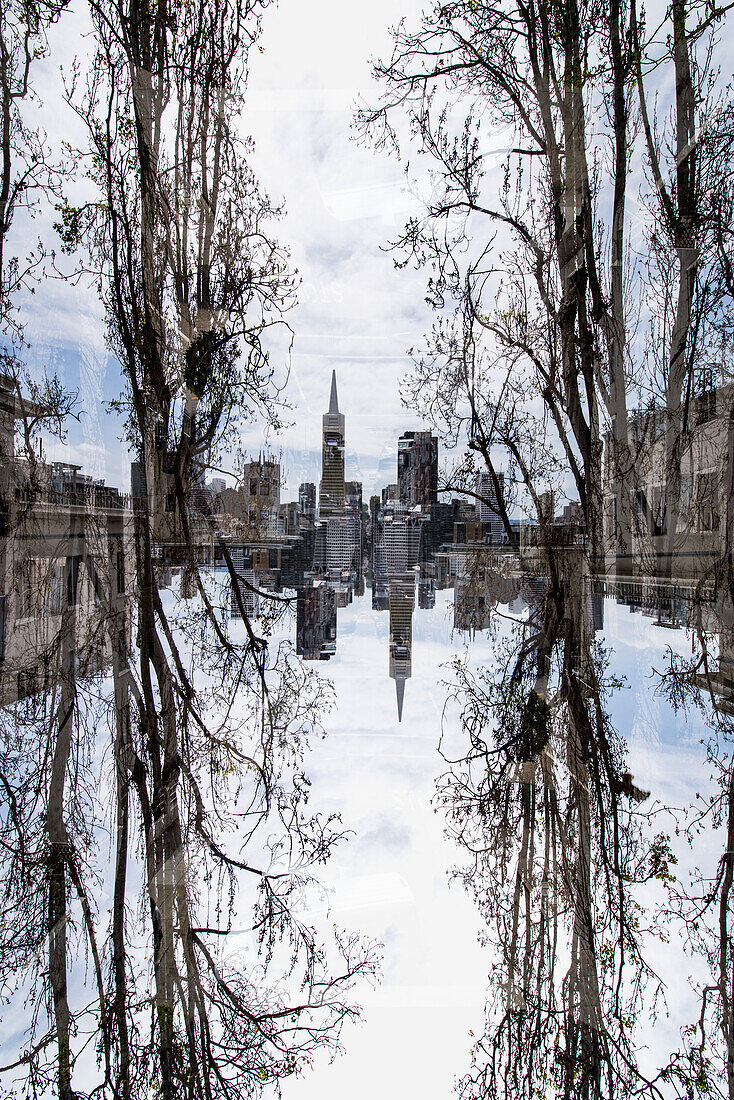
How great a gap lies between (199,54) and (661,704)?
2343 mm

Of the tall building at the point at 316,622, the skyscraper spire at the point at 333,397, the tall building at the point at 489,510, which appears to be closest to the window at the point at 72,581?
the tall building at the point at 316,622

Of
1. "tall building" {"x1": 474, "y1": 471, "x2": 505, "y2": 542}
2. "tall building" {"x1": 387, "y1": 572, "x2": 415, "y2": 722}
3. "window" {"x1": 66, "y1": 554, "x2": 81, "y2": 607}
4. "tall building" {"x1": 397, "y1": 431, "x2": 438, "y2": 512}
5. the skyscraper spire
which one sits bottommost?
"tall building" {"x1": 387, "y1": 572, "x2": 415, "y2": 722}

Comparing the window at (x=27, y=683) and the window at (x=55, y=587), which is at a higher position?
the window at (x=55, y=587)

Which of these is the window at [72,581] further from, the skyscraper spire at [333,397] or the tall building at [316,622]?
the skyscraper spire at [333,397]

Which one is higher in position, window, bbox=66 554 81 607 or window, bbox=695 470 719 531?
window, bbox=695 470 719 531

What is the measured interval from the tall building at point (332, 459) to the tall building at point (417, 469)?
183 mm

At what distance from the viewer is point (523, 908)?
1438mm

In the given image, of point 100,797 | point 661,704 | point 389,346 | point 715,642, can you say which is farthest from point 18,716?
point 715,642

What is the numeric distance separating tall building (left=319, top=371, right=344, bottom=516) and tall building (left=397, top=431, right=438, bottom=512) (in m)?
0.18

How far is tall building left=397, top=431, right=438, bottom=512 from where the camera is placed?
1.49 m

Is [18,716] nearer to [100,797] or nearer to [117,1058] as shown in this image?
[100,797]

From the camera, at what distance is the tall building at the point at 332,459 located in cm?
150
